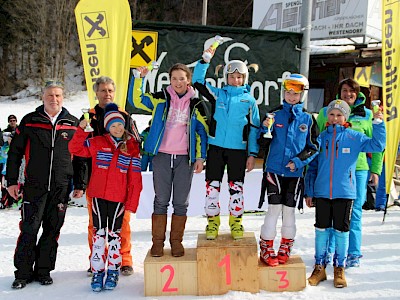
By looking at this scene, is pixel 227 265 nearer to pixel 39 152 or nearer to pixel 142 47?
pixel 39 152

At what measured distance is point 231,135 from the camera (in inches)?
160

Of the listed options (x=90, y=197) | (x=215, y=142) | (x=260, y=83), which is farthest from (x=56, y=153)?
(x=260, y=83)

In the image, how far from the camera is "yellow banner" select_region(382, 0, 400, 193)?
20.5ft

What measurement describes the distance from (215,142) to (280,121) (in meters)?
0.62

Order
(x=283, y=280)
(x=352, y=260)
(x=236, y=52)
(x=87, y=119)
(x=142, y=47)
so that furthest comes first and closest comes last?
(x=236, y=52)
(x=142, y=47)
(x=352, y=260)
(x=283, y=280)
(x=87, y=119)

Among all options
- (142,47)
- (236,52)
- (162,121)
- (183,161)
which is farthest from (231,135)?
(236,52)

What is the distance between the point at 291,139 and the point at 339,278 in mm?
1358

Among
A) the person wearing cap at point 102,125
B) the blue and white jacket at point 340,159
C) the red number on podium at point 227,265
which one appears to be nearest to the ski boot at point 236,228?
the red number on podium at point 227,265

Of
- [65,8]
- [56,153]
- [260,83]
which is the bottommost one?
[56,153]

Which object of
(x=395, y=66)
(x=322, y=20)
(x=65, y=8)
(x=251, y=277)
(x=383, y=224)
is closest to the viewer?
(x=251, y=277)

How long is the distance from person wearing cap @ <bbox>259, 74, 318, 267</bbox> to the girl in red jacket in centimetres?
121

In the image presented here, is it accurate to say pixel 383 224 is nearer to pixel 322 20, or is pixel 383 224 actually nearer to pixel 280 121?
pixel 280 121

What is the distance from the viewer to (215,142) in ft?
13.5

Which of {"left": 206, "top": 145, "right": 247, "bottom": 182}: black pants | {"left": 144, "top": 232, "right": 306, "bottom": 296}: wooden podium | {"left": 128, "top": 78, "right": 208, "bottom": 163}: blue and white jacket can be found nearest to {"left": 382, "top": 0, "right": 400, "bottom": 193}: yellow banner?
{"left": 206, "top": 145, "right": 247, "bottom": 182}: black pants
